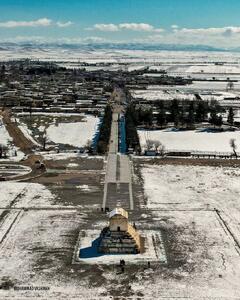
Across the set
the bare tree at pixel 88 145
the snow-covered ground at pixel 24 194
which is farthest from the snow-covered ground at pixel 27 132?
the snow-covered ground at pixel 24 194

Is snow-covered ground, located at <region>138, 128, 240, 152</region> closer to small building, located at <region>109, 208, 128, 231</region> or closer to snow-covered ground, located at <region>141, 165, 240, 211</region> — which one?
snow-covered ground, located at <region>141, 165, 240, 211</region>

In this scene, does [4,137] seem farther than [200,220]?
Yes

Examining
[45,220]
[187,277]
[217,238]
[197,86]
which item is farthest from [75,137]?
[197,86]

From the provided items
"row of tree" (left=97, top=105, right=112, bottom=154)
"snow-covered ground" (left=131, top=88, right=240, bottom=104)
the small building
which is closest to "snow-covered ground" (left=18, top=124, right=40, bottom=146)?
"row of tree" (left=97, top=105, right=112, bottom=154)

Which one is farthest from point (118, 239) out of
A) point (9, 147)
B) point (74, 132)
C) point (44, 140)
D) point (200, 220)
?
point (74, 132)

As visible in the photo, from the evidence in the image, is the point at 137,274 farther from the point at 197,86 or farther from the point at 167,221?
the point at 197,86

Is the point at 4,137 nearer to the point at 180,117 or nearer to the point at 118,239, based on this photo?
the point at 180,117

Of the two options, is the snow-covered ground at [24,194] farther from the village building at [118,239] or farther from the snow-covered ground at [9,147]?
the village building at [118,239]
